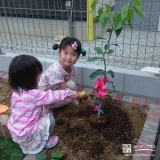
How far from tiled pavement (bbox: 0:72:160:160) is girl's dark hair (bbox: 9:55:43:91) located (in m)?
0.62

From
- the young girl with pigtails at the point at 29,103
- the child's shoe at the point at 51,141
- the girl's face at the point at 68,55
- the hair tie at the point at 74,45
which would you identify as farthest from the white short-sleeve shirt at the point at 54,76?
the child's shoe at the point at 51,141

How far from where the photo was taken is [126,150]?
6.07ft

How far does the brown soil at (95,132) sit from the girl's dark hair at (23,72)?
25.4 inches

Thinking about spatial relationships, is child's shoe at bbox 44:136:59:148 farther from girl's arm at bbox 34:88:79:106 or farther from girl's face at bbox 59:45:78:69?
girl's face at bbox 59:45:78:69

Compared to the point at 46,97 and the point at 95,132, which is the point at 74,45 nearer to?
the point at 46,97

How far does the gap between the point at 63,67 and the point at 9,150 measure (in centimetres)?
101

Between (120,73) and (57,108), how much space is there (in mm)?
850

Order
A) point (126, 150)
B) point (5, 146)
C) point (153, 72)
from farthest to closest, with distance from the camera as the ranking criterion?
point (153, 72)
point (5, 146)
point (126, 150)

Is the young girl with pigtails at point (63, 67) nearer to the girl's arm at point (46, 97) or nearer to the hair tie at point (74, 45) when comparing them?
the hair tie at point (74, 45)

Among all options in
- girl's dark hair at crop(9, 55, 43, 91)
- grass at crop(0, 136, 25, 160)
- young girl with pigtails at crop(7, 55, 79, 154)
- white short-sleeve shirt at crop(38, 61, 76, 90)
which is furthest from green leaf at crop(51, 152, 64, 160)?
white short-sleeve shirt at crop(38, 61, 76, 90)

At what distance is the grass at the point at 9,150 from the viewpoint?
190 centimetres

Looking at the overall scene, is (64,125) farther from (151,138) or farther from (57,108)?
(151,138)

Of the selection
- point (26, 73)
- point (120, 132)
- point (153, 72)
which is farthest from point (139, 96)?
point (26, 73)

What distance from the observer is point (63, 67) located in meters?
2.38
